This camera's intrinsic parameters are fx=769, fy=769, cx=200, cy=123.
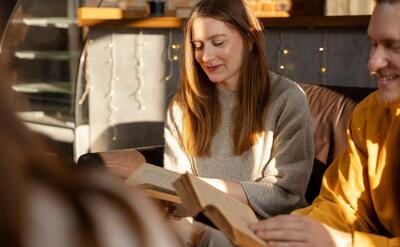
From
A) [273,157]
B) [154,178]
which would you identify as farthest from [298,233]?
[273,157]

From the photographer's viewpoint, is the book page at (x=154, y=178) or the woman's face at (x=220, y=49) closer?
the book page at (x=154, y=178)

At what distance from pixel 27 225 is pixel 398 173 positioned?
1409 mm

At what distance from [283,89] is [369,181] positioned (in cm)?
61

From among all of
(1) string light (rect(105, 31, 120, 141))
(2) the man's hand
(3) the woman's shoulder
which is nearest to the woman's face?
(3) the woman's shoulder

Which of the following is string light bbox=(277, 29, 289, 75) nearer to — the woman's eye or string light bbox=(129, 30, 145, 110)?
the woman's eye

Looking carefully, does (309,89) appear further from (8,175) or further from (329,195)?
(8,175)

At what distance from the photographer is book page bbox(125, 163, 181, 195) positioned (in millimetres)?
1737

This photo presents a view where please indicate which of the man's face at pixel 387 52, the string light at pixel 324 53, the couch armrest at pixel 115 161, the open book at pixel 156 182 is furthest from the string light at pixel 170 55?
the man's face at pixel 387 52

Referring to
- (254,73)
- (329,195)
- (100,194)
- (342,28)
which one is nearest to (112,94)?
(342,28)

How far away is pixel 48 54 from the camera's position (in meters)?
4.65

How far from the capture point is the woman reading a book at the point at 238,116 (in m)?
2.27

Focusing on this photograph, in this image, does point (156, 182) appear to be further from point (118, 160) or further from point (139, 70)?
point (139, 70)

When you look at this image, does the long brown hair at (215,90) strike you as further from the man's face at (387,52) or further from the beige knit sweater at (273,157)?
the man's face at (387,52)

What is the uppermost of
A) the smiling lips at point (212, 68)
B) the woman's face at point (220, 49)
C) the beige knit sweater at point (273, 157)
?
the woman's face at point (220, 49)
